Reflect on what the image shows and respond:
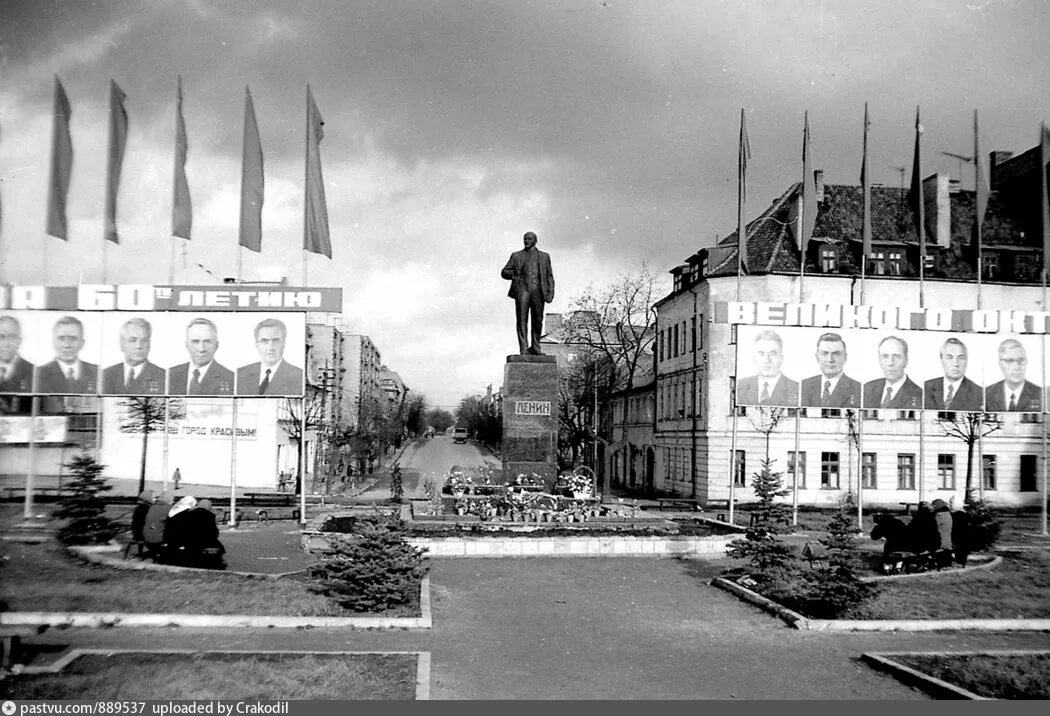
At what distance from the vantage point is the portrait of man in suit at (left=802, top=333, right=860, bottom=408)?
22375mm

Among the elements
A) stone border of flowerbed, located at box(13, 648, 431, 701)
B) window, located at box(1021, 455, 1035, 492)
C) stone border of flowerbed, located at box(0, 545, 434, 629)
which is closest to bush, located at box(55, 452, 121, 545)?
stone border of flowerbed, located at box(0, 545, 434, 629)

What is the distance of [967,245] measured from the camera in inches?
1741

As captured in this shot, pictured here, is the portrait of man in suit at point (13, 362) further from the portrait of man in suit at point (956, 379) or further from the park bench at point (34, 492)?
the portrait of man in suit at point (956, 379)

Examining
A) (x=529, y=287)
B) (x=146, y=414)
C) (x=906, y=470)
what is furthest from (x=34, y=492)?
(x=906, y=470)

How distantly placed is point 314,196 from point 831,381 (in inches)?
553

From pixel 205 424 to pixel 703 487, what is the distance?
24825 millimetres

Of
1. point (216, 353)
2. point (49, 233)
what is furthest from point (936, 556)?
point (49, 233)

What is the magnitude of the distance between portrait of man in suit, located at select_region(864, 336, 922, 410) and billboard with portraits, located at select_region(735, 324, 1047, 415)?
0.02 metres

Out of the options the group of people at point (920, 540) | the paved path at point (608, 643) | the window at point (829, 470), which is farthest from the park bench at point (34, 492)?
the window at point (829, 470)

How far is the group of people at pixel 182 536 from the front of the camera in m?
14.0

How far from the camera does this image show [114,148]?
863 inches

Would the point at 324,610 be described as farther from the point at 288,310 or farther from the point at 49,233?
the point at 49,233

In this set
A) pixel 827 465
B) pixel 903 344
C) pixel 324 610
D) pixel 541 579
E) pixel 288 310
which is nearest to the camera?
pixel 324 610

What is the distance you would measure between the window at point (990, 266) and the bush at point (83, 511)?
40.9 metres
